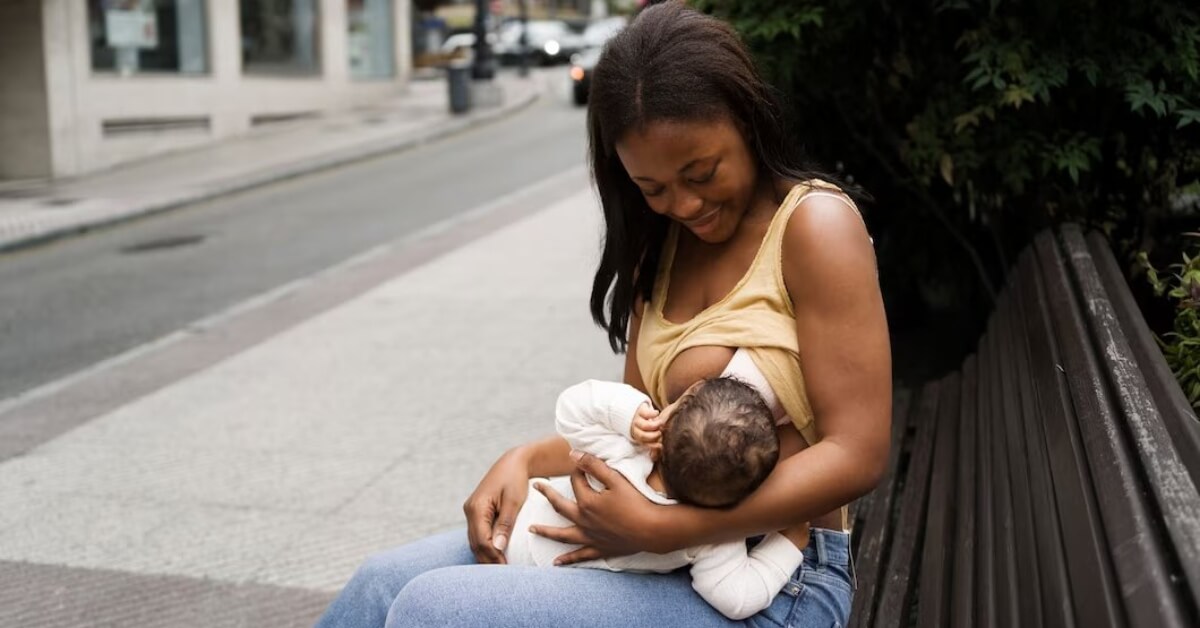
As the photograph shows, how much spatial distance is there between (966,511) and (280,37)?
23.3 metres

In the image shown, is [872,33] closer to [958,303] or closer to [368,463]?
[958,303]

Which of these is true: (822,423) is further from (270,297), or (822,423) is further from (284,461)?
(270,297)

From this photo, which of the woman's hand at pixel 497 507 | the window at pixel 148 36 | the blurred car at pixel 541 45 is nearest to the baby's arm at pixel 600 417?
the woman's hand at pixel 497 507

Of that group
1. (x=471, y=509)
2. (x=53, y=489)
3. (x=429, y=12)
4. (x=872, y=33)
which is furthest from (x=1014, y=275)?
(x=429, y=12)

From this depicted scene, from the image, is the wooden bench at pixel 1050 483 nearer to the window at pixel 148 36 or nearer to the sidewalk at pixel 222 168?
the sidewalk at pixel 222 168

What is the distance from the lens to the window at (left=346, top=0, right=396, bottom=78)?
28.1m

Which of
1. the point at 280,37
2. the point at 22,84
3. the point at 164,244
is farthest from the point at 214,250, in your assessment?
the point at 280,37

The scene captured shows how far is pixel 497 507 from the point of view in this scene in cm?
259

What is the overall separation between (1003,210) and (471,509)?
3.69 m

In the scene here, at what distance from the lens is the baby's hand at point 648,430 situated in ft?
7.04

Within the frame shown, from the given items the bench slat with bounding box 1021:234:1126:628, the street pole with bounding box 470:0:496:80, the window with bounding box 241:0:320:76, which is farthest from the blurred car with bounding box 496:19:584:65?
the bench slat with bounding box 1021:234:1126:628

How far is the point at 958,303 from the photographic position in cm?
712

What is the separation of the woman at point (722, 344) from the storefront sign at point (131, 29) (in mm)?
18813

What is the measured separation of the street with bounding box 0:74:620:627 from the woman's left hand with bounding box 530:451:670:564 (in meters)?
2.02
